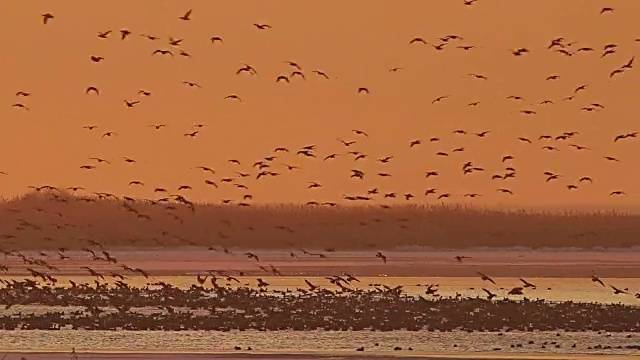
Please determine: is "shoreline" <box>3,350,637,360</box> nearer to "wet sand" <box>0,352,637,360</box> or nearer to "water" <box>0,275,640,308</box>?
"wet sand" <box>0,352,637,360</box>

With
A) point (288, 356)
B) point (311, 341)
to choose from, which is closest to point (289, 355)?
point (288, 356)

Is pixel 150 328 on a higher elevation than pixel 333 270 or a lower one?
lower

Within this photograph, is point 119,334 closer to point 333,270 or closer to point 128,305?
point 128,305

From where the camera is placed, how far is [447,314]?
50.5 metres

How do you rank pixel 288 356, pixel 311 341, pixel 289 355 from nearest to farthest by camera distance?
pixel 288 356, pixel 289 355, pixel 311 341

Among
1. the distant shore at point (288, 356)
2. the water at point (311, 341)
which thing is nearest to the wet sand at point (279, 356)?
the distant shore at point (288, 356)

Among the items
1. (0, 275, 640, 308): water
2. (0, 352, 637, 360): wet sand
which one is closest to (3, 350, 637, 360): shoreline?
(0, 352, 637, 360): wet sand

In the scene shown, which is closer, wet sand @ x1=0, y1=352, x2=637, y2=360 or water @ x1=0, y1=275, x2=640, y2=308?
wet sand @ x1=0, y1=352, x2=637, y2=360

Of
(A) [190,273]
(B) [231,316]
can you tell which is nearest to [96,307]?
(B) [231,316]

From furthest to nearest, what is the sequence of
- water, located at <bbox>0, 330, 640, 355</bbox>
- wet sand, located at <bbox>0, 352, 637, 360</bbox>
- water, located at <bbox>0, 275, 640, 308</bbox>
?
water, located at <bbox>0, 275, 640, 308</bbox> → water, located at <bbox>0, 330, 640, 355</bbox> → wet sand, located at <bbox>0, 352, 637, 360</bbox>

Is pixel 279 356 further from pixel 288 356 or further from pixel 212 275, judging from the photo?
pixel 212 275

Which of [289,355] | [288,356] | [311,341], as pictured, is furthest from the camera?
[311,341]

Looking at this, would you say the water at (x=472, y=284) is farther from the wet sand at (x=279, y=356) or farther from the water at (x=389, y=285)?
the wet sand at (x=279, y=356)

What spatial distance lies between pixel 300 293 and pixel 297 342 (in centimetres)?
2216
